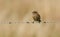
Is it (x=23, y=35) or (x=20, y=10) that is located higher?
(x=20, y=10)

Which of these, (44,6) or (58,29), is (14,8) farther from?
(58,29)

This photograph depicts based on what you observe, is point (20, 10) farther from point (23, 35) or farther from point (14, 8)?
point (23, 35)

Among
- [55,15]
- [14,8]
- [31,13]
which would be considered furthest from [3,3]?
[55,15]

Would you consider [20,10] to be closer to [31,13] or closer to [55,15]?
[31,13]

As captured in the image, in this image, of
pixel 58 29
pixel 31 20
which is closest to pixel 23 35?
pixel 31 20

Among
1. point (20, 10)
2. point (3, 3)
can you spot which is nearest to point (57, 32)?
point (20, 10)
